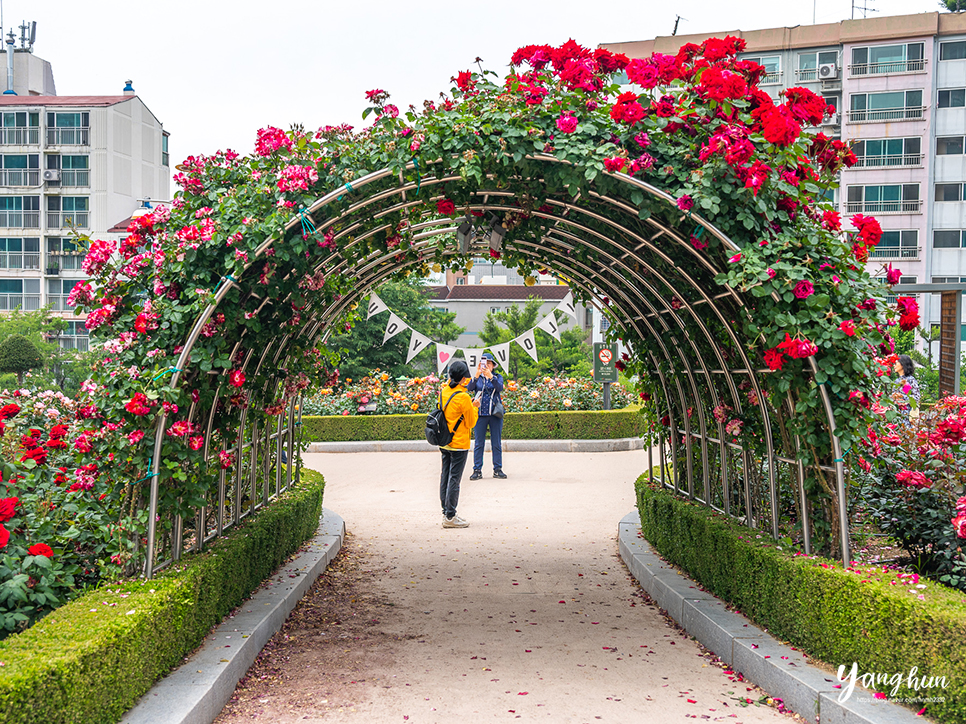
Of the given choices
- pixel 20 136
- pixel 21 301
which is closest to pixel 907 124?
pixel 20 136

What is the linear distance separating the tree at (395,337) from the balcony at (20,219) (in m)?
21.8

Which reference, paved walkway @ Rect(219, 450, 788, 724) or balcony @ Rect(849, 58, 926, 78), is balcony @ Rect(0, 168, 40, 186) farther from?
balcony @ Rect(849, 58, 926, 78)

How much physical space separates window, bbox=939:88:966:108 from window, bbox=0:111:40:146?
40461 mm

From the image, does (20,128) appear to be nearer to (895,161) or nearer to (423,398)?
(423,398)

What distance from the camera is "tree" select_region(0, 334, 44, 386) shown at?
→ 3114 centimetres

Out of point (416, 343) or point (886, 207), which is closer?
point (416, 343)

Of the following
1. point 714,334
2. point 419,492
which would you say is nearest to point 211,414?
point 714,334

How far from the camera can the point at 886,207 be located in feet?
111

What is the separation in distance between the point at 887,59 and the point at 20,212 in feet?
131

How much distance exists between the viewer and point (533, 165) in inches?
181

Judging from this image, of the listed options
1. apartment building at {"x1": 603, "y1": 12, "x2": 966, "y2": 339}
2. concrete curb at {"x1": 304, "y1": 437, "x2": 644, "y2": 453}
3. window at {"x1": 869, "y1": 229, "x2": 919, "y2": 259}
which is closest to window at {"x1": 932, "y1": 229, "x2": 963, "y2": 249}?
apartment building at {"x1": 603, "y1": 12, "x2": 966, "y2": 339}

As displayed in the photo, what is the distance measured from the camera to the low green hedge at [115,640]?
10.1ft

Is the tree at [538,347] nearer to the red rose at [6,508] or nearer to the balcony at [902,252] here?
the balcony at [902,252]

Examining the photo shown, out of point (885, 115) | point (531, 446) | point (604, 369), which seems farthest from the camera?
point (885, 115)
